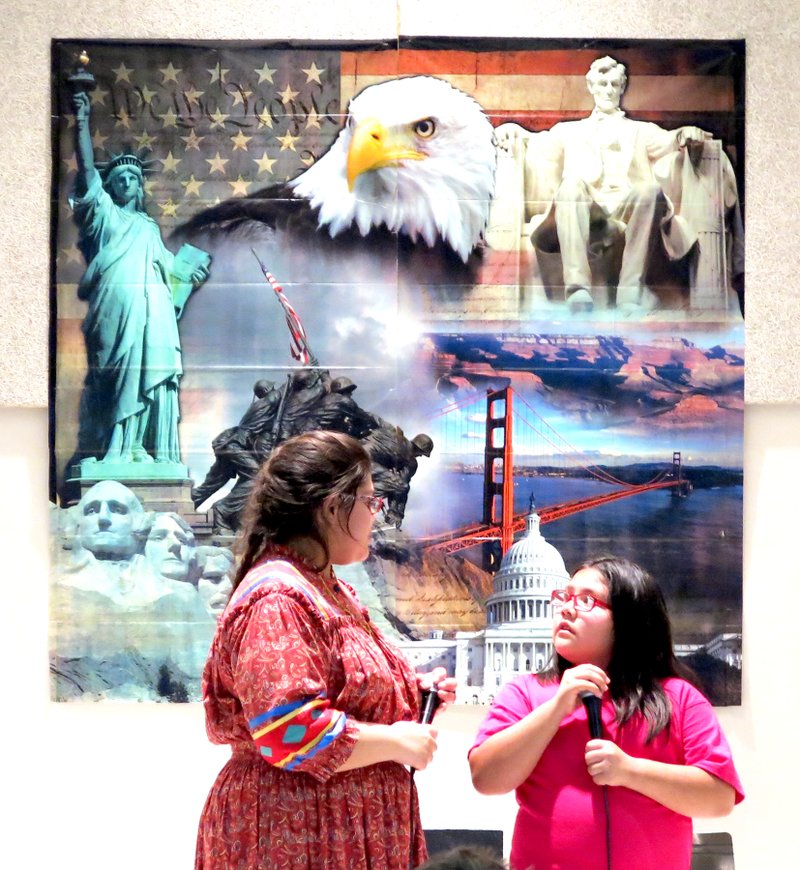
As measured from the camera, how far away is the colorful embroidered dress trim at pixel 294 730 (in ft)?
5.46

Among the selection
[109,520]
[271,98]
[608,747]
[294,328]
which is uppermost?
[271,98]

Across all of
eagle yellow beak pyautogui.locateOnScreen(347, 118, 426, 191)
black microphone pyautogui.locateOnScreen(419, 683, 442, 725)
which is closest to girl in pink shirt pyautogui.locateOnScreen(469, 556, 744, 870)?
black microphone pyautogui.locateOnScreen(419, 683, 442, 725)

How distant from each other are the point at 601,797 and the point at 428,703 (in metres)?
0.34

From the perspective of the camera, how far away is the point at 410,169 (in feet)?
10.6

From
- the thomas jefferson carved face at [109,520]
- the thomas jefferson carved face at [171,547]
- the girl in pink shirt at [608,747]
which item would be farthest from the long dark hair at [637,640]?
the thomas jefferson carved face at [109,520]

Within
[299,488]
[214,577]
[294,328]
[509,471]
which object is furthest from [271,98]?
[299,488]

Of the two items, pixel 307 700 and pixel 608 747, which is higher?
pixel 307 700

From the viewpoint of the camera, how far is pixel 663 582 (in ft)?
10.5

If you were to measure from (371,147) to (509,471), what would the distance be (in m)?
1.01

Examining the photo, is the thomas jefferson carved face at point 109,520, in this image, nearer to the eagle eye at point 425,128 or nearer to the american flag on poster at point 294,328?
the american flag on poster at point 294,328

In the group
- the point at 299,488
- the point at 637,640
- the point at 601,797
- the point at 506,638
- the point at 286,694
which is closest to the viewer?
the point at 286,694

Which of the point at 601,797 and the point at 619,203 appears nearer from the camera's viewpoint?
the point at 601,797

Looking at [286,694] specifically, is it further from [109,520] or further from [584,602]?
[109,520]

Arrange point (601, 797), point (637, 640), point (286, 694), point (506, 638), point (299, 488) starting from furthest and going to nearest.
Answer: point (506, 638) → point (637, 640) → point (601, 797) → point (299, 488) → point (286, 694)
